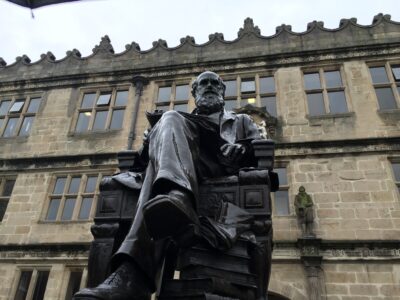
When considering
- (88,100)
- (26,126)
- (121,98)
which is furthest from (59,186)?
(121,98)

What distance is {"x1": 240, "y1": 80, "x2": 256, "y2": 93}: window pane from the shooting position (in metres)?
10.8

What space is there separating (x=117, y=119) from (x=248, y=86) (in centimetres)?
396

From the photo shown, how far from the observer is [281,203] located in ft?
28.6

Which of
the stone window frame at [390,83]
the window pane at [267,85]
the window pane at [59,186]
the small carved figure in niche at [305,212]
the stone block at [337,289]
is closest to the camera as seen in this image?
the stone block at [337,289]

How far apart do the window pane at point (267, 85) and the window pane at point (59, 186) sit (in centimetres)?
602

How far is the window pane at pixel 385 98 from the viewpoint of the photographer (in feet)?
31.9

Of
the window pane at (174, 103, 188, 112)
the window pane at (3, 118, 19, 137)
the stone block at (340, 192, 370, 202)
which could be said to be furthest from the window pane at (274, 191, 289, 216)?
the window pane at (3, 118, 19, 137)

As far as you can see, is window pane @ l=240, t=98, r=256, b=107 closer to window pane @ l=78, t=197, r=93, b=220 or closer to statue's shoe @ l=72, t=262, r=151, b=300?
window pane @ l=78, t=197, r=93, b=220

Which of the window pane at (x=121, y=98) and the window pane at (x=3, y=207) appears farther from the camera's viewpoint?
the window pane at (x=121, y=98)

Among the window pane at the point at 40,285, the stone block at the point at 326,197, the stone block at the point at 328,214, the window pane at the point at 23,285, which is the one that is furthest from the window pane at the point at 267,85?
the window pane at the point at 23,285

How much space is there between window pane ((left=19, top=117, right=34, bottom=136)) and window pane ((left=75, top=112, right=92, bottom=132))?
1.57 m

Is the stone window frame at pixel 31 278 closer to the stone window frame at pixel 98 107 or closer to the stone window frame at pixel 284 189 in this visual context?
the stone window frame at pixel 98 107

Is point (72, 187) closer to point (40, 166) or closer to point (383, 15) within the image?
point (40, 166)

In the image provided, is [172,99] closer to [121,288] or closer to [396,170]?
[396,170]
